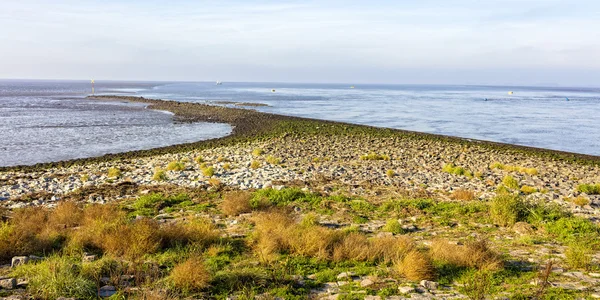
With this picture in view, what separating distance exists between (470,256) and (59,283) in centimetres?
729

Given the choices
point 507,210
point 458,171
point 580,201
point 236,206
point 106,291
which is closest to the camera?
point 106,291

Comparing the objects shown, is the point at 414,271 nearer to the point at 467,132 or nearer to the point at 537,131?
the point at 467,132

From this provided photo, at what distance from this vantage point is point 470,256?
8.55m

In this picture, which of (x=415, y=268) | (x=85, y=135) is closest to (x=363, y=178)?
(x=415, y=268)

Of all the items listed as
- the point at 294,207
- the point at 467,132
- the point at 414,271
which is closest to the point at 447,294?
the point at 414,271

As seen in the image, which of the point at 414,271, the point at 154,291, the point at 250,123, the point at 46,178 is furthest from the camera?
the point at 250,123

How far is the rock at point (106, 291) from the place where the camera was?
6902mm

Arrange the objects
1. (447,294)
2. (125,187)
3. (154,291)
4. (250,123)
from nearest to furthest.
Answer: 1. (154,291)
2. (447,294)
3. (125,187)
4. (250,123)

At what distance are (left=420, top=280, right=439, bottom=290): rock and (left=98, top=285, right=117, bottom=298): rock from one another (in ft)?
16.9

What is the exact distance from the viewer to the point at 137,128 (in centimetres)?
4838

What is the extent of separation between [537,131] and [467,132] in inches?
348

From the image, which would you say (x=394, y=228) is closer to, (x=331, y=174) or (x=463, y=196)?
(x=463, y=196)

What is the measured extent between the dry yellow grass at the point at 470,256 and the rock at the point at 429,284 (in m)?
1.07

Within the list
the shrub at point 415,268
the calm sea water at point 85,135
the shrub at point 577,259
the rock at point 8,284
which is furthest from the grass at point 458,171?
the calm sea water at point 85,135
